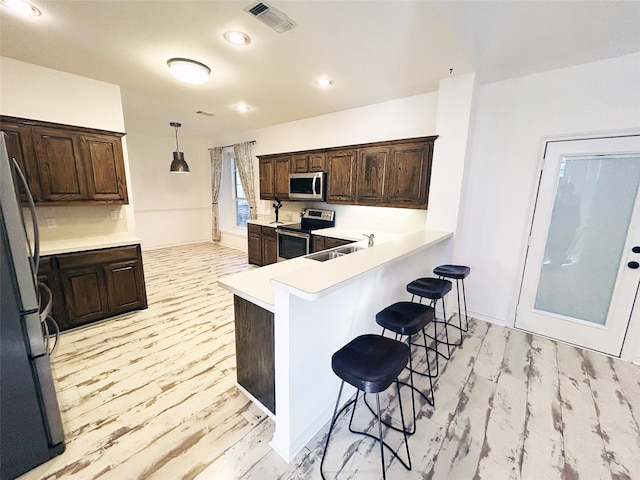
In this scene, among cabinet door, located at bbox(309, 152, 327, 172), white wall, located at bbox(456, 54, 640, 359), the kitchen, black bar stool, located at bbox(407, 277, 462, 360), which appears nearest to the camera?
black bar stool, located at bbox(407, 277, 462, 360)

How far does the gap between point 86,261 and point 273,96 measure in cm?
295

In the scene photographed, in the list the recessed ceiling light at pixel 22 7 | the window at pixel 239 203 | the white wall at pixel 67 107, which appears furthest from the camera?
the window at pixel 239 203

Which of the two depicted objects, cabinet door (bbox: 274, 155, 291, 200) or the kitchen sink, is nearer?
the kitchen sink

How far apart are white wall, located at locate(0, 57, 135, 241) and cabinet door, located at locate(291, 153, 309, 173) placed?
2.39 m

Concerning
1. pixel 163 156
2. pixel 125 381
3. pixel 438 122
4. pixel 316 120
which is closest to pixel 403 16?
Answer: pixel 438 122

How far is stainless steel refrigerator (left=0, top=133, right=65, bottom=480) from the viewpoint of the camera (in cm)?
131

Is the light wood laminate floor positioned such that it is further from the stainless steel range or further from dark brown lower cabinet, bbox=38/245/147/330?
the stainless steel range

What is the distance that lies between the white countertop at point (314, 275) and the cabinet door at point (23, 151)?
2547 mm

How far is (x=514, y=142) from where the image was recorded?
285cm

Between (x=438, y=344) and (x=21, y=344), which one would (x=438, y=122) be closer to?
(x=438, y=344)

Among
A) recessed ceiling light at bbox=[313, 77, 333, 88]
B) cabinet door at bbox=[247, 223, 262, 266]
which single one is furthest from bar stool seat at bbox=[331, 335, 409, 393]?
cabinet door at bbox=[247, 223, 262, 266]

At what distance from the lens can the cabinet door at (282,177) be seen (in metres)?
4.69

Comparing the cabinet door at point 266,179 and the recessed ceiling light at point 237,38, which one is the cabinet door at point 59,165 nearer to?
the recessed ceiling light at point 237,38

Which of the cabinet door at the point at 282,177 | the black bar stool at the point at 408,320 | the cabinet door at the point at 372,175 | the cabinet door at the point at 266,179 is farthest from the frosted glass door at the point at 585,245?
the cabinet door at the point at 266,179
